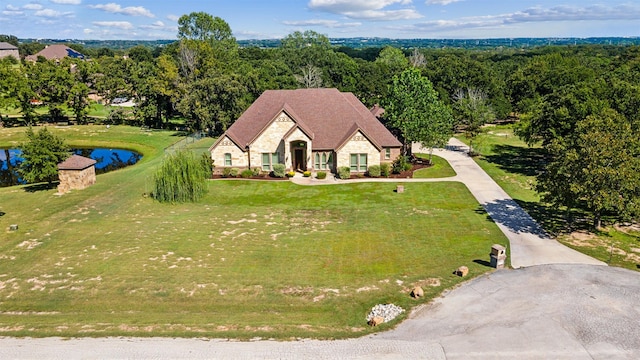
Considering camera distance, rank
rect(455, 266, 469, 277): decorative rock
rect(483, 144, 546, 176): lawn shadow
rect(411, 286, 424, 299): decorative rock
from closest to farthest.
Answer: rect(411, 286, 424, 299): decorative rock
rect(455, 266, 469, 277): decorative rock
rect(483, 144, 546, 176): lawn shadow

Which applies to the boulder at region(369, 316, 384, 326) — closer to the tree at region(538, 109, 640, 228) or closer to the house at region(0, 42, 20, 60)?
the tree at region(538, 109, 640, 228)

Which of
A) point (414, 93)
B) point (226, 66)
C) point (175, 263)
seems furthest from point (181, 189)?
point (226, 66)

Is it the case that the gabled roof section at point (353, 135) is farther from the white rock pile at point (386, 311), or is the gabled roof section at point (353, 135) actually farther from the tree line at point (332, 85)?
the white rock pile at point (386, 311)

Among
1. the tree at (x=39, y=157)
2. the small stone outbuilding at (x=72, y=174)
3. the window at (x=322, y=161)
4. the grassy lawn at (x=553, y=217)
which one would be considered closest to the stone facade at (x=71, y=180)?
the small stone outbuilding at (x=72, y=174)

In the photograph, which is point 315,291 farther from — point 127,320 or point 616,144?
point 616,144

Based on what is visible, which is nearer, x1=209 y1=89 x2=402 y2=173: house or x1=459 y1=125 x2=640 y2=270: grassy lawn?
x1=459 y1=125 x2=640 y2=270: grassy lawn

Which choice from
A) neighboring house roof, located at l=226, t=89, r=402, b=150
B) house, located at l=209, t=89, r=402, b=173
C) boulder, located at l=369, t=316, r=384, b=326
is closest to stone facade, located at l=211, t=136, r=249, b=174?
house, located at l=209, t=89, r=402, b=173

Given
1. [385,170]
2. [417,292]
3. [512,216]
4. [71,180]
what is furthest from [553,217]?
[71,180]

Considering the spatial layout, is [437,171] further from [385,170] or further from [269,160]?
[269,160]
